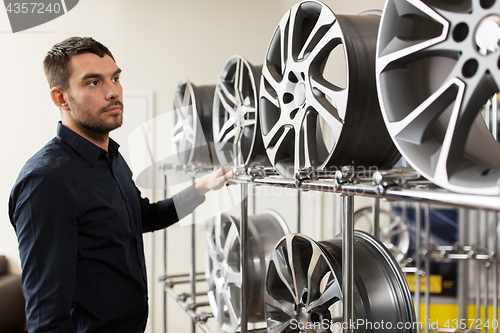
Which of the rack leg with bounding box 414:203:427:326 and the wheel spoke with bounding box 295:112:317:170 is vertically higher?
the wheel spoke with bounding box 295:112:317:170

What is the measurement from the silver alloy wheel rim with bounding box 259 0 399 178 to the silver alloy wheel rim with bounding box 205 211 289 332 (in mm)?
530

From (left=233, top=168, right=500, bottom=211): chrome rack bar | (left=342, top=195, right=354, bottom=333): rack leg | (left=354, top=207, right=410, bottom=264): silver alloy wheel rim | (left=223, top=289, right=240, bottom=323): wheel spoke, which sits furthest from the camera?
(left=354, top=207, right=410, bottom=264): silver alloy wheel rim

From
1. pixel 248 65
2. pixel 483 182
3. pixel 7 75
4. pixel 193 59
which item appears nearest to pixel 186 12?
pixel 193 59

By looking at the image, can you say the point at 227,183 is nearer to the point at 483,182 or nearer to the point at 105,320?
the point at 105,320

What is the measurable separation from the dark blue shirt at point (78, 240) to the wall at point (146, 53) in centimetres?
214

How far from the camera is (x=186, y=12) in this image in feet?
12.6

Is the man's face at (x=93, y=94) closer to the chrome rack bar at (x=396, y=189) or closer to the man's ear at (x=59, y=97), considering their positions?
the man's ear at (x=59, y=97)

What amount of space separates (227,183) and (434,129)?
0.92 m

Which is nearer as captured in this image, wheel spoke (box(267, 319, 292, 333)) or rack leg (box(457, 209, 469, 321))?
wheel spoke (box(267, 319, 292, 333))

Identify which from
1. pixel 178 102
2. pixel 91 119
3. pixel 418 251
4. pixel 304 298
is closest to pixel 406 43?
pixel 304 298

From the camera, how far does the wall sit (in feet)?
11.9

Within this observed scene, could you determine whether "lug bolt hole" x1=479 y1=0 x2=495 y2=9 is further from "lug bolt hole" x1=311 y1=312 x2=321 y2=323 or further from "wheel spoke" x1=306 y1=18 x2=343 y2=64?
"lug bolt hole" x1=311 y1=312 x2=321 y2=323

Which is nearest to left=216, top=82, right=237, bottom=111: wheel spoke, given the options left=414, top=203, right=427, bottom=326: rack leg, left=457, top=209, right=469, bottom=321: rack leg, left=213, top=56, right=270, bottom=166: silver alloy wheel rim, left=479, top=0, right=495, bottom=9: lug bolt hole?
left=213, top=56, right=270, bottom=166: silver alloy wheel rim

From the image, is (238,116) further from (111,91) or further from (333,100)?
(333,100)
